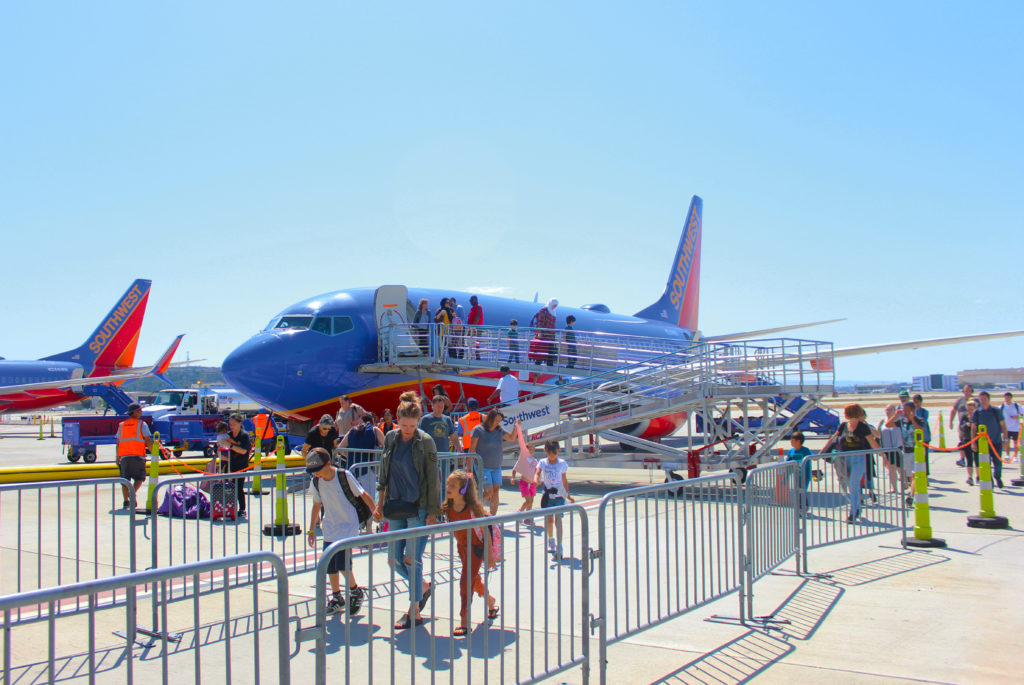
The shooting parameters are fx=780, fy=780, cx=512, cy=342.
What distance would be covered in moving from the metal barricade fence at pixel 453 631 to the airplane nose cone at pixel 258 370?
33.0ft

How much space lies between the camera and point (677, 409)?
14.2 m

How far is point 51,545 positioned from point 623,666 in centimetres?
755

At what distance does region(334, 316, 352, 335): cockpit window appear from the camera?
17.6 m

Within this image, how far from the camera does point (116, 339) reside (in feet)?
128

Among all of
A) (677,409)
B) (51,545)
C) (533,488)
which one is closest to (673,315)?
(677,409)

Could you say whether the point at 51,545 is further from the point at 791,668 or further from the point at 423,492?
the point at 791,668

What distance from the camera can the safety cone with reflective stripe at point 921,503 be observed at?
865 cm

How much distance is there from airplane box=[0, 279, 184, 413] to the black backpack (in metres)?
32.8

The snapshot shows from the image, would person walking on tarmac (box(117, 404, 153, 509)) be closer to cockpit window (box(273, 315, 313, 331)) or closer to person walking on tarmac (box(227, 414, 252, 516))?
person walking on tarmac (box(227, 414, 252, 516))

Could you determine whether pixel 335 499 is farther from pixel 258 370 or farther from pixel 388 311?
pixel 388 311

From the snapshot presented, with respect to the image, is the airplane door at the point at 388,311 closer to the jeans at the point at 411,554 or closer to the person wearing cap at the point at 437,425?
the person wearing cap at the point at 437,425

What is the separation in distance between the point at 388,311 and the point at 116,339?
26.7m

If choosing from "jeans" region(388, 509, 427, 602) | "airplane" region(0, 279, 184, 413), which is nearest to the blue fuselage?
"jeans" region(388, 509, 427, 602)

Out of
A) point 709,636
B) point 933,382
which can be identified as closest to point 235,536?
point 709,636
